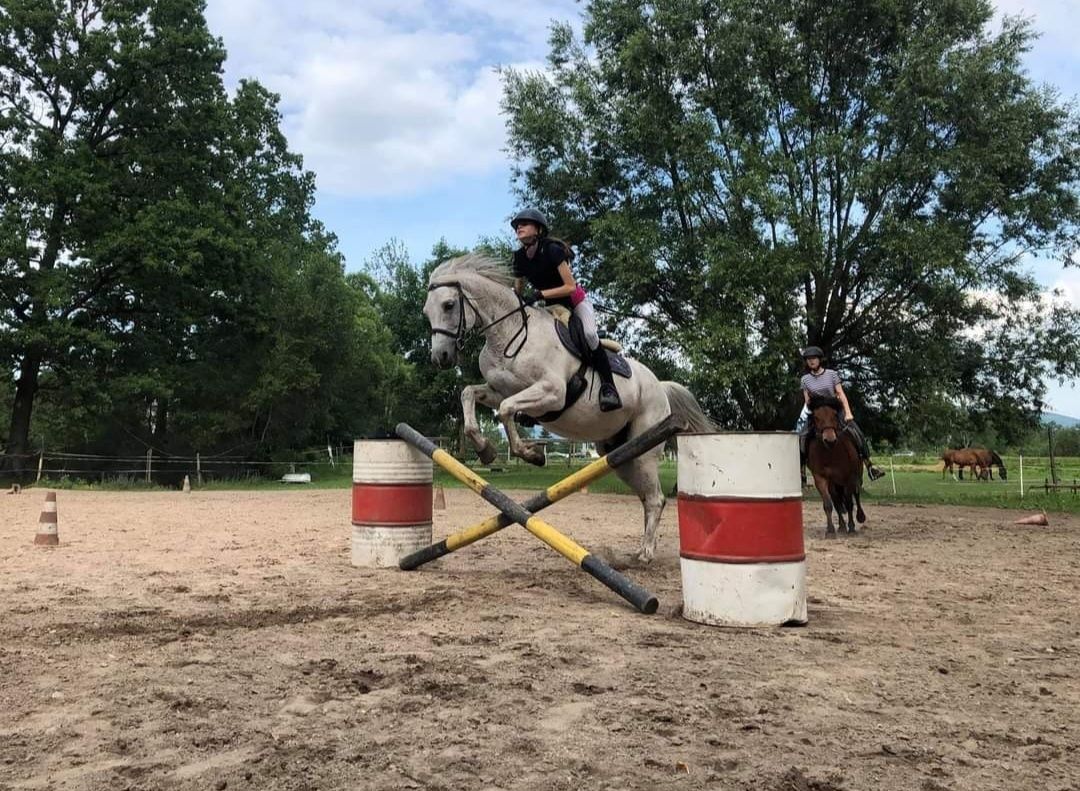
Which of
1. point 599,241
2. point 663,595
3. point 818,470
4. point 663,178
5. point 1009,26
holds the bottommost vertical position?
point 663,595

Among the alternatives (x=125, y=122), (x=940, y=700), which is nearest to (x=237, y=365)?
(x=125, y=122)

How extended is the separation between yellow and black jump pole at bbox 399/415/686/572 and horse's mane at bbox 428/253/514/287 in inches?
65.3

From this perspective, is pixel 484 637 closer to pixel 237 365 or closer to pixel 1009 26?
pixel 1009 26

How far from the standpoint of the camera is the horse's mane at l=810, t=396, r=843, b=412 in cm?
882

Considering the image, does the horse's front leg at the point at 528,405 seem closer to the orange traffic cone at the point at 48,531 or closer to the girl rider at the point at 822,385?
the girl rider at the point at 822,385

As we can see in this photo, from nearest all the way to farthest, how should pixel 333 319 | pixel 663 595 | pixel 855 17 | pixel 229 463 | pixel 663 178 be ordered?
1. pixel 663 595
2. pixel 855 17
3. pixel 663 178
4. pixel 229 463
5. pixel 333 319

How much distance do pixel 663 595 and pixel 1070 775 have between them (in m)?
3.19

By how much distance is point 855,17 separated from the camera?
672 inches

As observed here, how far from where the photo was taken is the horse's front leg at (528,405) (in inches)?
219

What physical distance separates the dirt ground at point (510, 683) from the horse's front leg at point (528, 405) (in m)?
1.00

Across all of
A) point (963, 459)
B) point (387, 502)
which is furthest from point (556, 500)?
point (963, 459)

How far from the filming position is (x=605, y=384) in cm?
620

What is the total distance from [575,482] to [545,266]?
1.83 metres

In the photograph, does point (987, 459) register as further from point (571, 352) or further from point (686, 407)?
point (571, 352)
